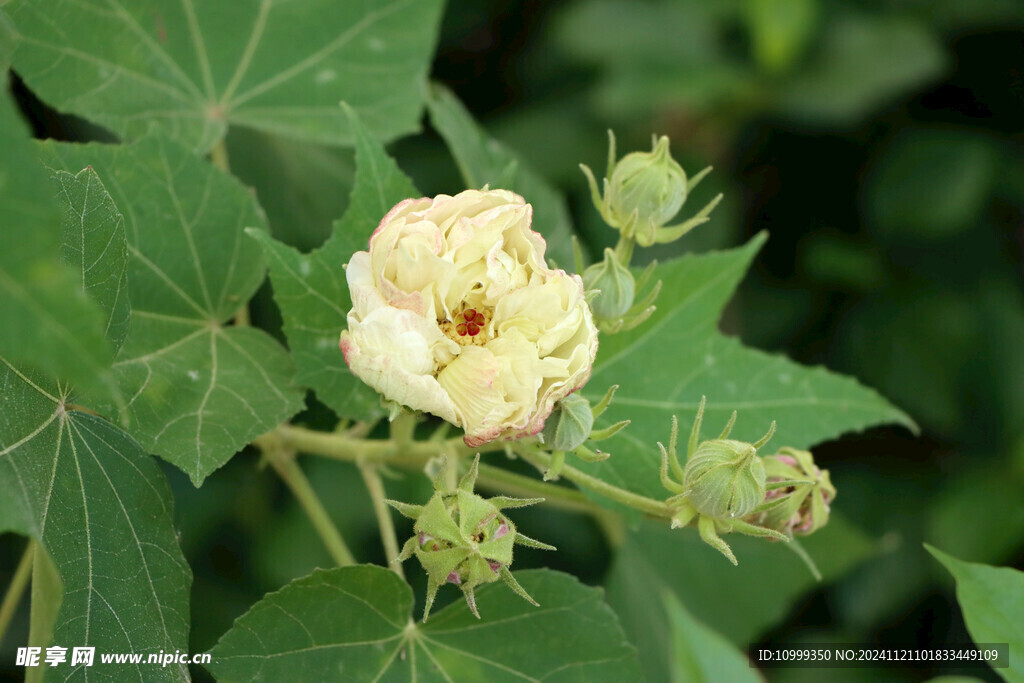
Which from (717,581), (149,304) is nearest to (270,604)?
(149,304)

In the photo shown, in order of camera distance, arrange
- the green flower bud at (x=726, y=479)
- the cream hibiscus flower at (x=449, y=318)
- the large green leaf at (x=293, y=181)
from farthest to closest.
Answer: the large green leaf at (x=293, y=181)
the green flower bud at (x=726, y=479)
the cream hibiscus flower at (x=449, y=318)

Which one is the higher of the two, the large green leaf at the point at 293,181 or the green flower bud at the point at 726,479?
the large green leaf at the point at 293,181

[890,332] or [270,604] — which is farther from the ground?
[270,604]

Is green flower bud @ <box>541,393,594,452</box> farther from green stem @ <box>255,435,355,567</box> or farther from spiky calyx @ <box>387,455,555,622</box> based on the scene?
green stem @ <box>255,435,355,567</box>

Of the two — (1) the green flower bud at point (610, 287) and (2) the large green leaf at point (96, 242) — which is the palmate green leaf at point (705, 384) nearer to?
(1) the green flower bud at point (610, 287)

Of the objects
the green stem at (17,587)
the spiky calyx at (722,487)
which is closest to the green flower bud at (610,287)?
the spiky calyx at (722,487)

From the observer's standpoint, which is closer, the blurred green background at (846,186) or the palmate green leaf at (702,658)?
the palmate green leaf at (702,658)

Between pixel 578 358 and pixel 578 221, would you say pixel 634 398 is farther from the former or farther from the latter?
pixel 578 221
